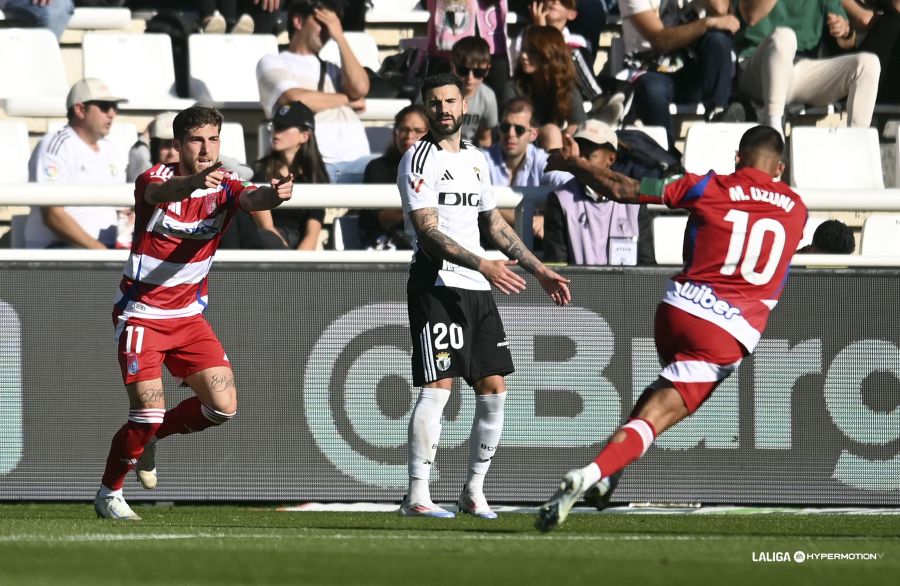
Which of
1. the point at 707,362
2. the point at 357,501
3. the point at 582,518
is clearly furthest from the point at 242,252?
the point at 707,362

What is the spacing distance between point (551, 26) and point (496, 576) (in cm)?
707

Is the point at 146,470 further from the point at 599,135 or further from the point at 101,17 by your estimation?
the point at 101,17

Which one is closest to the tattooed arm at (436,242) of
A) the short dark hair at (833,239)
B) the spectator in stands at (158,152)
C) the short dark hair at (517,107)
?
the spectator in stands at (158,152)

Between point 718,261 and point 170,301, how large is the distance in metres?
2.80

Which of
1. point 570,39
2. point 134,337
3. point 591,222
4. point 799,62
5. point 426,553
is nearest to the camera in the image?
point 426,553

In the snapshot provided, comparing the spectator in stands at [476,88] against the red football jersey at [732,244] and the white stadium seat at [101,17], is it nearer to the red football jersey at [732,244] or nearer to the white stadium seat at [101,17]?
the white stadium seat at [101,17]

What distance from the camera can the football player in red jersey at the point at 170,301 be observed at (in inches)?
279

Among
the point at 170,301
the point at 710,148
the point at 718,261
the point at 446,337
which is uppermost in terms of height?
the point at 710,148

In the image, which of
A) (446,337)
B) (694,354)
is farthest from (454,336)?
(694,354)

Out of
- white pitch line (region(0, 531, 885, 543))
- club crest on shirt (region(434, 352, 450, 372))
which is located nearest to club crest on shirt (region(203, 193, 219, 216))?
club crest on shirt (region(434, 352, 450, 372))

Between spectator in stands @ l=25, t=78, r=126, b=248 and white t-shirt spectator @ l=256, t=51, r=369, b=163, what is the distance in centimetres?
130

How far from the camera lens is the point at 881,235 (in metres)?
10.2

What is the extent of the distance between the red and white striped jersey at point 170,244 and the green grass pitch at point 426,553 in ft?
3.69

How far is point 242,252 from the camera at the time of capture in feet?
27.4
